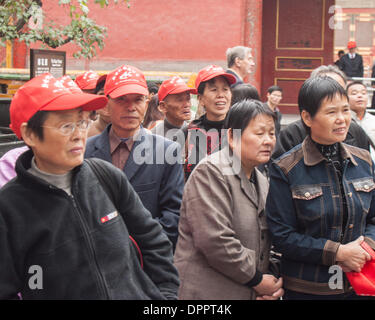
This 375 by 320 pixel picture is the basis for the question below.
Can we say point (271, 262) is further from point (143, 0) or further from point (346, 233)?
point (143, 0)

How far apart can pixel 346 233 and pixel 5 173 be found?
5.63ft

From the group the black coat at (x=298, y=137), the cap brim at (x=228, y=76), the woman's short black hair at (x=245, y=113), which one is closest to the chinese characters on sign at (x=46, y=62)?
the cap brim at (x=228, y=76)

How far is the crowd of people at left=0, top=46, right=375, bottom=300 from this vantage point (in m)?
1.73

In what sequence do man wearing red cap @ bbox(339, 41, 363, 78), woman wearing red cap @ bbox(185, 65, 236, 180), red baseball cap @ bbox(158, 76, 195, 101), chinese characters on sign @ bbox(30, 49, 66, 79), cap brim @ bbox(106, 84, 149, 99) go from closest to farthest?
cap brim @ bbox(106, 84, 149, 99) → woman wearing red cap @ bbox(185, 65, 236, 180) → red baseball cap @ bbox(158, 76, 195, 101) → chinese characters on sign @ bbox(30, 49, 66, 79) → man wearing red cap @ bbox(339, 41, 363, 78)

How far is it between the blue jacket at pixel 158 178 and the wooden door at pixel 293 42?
935 centimetres

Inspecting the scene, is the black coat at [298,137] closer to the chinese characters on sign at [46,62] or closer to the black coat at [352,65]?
the chinese characters on sign at [46,62]

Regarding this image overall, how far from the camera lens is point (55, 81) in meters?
1.89

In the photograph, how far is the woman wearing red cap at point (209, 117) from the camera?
369 cm

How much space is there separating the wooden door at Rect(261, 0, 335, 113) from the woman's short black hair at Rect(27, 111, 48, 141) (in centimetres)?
1036

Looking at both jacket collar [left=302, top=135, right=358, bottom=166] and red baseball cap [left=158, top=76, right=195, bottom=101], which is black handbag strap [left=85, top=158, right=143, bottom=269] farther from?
red baseball cap [left=158, top=76, right=195, bottom=101]

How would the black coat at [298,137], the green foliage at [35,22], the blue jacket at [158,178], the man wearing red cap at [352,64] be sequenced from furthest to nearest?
the man wearing red cap at [352,64] → the green foliage at [35,22] → the black coat at [298,137] → the blue jacket at [158,178]

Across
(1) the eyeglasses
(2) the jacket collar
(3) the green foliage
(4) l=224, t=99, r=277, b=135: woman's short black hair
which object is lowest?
(2) the jacket collar

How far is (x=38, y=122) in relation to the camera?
1809 millimetres

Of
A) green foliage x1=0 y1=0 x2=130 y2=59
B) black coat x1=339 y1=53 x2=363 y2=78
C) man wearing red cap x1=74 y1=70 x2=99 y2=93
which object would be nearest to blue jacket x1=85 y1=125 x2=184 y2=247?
man wearing red cap x1=74 y1=70 x2=99 y2=93
